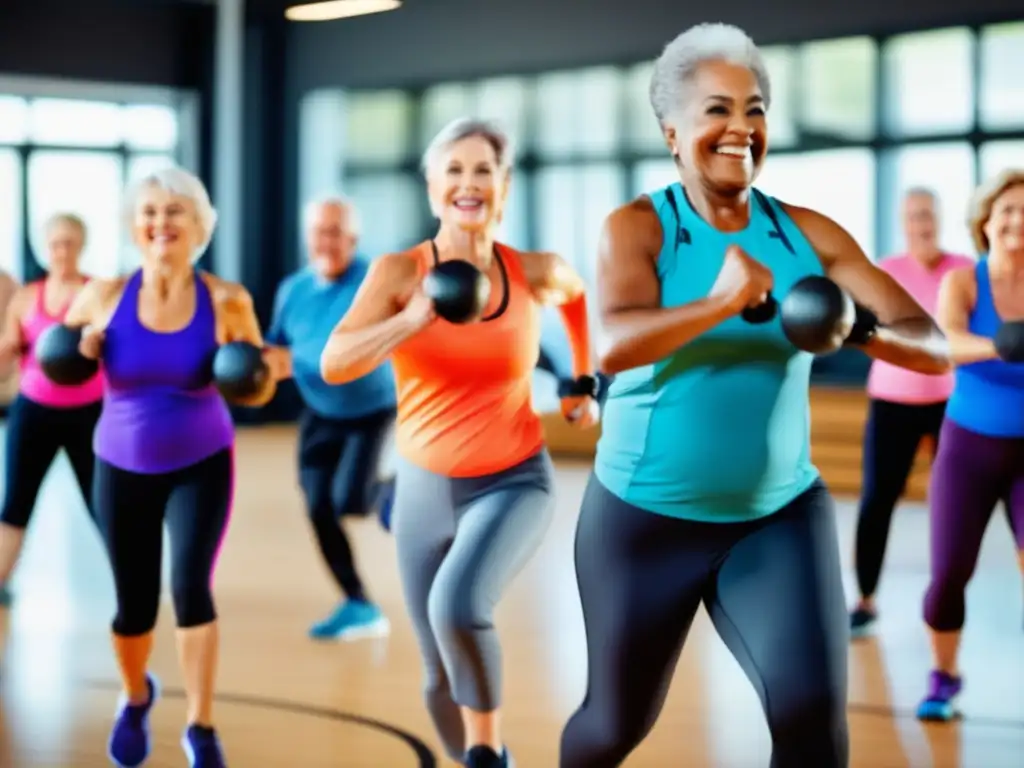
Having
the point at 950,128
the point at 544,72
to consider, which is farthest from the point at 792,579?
the point at 544,72

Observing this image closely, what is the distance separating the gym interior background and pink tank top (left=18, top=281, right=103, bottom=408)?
13.9 feet

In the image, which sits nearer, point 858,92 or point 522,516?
point 522,516

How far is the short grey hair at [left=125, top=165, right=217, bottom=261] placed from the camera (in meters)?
3.20

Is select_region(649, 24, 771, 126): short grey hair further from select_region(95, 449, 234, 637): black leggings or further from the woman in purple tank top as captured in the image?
select_region(95, 449, 234, 637): black leggings

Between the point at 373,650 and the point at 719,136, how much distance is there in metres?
2.85

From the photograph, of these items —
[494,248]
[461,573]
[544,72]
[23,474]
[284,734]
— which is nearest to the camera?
[461,573]

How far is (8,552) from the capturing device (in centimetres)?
465

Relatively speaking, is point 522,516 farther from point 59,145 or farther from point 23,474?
point 59,145

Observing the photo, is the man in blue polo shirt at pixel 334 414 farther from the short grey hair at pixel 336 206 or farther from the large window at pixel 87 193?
the large window at pixel 87 193

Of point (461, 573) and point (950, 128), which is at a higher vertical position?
point (950, 128)

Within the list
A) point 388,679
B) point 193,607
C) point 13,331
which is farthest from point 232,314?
point 388,679

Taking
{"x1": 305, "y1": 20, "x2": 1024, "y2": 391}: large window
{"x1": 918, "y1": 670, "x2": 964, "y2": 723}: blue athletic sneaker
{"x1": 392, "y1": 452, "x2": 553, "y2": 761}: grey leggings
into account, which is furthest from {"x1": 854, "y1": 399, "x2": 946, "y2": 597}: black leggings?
{"x1": 305, "y1": 20, "x2": 1024, "y2": 391}: large window

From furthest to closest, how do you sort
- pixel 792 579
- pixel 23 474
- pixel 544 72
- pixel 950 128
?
1. pixel 544 72
2. pixel 950 128
3. pixel 23 474
4. pixel 792 579

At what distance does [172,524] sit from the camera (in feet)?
10.3
